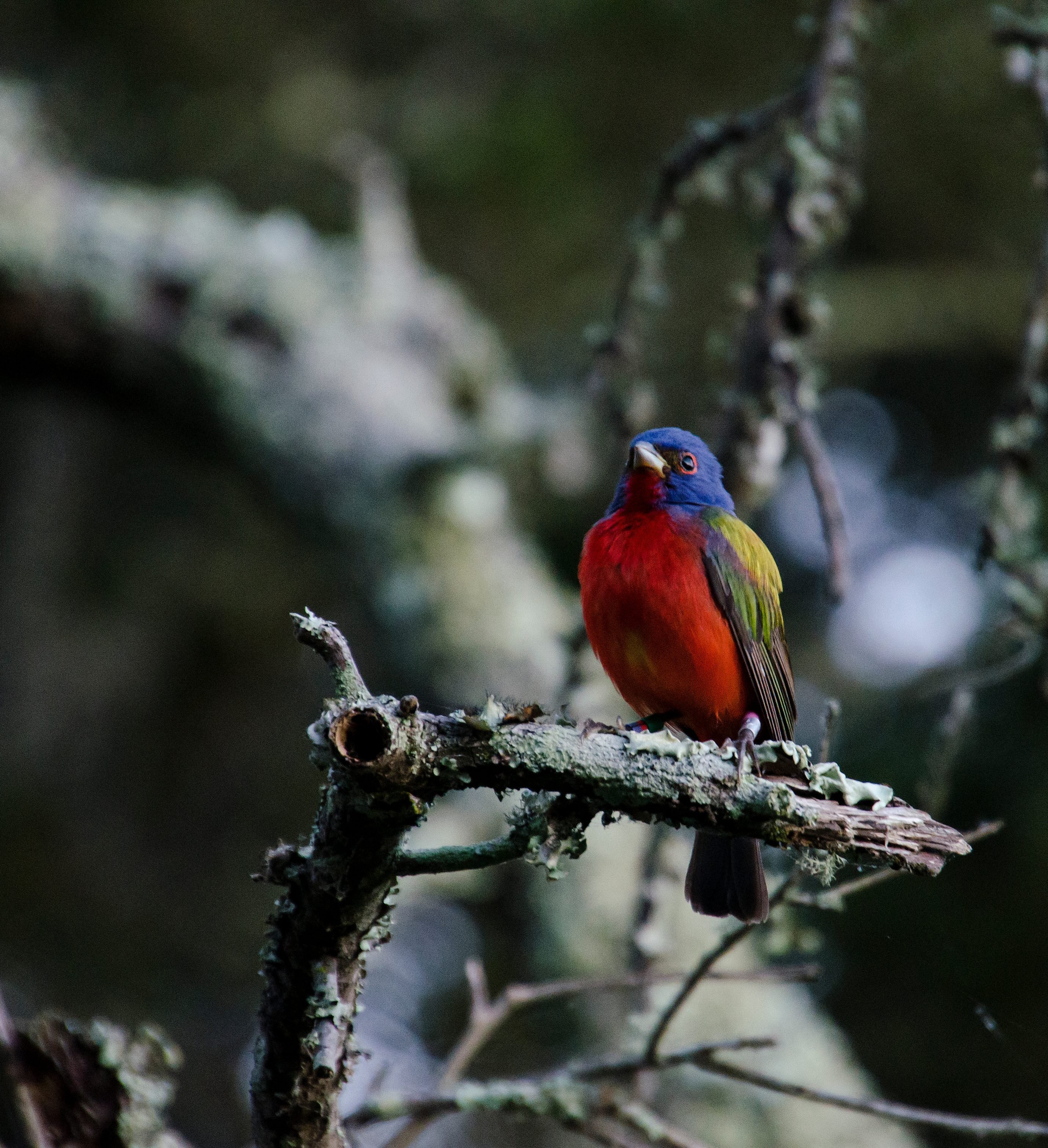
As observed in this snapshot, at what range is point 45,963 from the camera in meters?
7.09

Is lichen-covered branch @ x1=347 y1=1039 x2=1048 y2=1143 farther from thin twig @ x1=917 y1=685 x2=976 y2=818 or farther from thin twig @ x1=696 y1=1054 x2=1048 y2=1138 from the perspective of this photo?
thin twig @ x1=917 y1=685 x2=976 y2=818

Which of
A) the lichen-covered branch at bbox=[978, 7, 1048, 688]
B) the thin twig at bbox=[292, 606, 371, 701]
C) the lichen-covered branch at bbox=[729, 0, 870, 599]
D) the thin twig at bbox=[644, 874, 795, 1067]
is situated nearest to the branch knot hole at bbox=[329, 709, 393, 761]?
the thin twig at bbox=[292, 606, 371, 701]

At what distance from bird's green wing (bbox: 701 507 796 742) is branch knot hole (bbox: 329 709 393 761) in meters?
1.65

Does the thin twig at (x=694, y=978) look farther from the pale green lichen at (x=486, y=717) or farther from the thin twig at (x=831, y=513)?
the pale green lichen at (x=486, y=717)


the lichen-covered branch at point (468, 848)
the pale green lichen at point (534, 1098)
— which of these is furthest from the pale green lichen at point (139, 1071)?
the pale green lichen at point (534, 1098)

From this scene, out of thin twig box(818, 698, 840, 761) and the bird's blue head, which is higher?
the bird's blue head

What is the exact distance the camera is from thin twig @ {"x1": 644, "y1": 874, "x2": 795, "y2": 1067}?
94.7 inches

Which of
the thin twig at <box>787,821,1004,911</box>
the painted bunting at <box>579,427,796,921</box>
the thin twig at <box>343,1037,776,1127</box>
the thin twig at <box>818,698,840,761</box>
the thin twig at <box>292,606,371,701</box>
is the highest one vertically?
the painted bunting at <box>579,427,796,921</box>

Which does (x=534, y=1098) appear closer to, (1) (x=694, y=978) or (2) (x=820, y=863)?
(1) (x=694, y=978)

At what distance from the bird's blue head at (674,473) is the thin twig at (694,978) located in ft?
4.21

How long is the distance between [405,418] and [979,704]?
311 cm

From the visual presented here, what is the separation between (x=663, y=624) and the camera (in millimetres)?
3125

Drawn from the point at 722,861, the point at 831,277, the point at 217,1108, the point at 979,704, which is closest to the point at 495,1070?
the point at 217,1108

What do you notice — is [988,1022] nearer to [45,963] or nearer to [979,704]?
[979,704]
